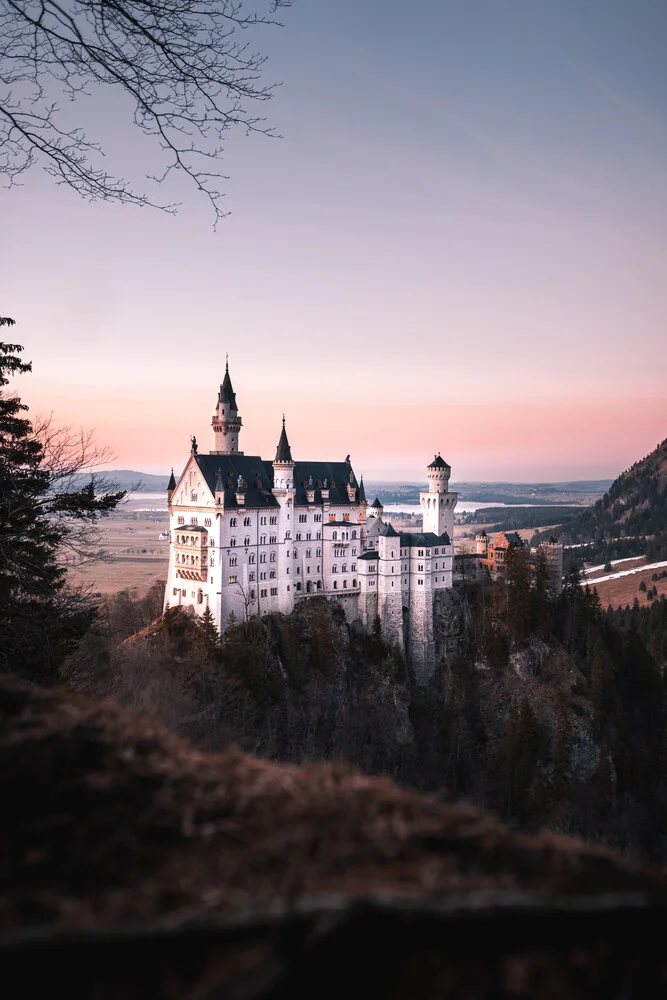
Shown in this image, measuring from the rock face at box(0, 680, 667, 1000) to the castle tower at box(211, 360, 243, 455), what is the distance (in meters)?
63.3

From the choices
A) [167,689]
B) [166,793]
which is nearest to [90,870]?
[166,793]

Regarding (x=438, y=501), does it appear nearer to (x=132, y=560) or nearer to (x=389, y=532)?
(x=389, y=532)

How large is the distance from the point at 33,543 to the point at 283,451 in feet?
158

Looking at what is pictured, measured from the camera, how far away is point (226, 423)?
6756cm

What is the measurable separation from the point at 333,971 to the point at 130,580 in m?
99.5

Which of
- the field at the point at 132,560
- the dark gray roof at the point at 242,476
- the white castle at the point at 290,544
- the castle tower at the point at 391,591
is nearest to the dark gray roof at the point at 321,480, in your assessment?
the white castle at the point at 290,544

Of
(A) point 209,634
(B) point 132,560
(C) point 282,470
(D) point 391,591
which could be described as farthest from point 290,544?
(B) point 132,560

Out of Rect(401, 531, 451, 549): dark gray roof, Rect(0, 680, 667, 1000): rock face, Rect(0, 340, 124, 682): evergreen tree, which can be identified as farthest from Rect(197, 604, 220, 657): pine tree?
Rect(0, 680, 667, 1000): rock face

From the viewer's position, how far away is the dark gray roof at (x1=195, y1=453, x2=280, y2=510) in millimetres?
60062

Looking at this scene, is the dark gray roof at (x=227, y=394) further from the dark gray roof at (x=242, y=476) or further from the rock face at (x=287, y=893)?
the rock face at (x=287, y=893)

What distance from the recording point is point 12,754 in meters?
4.53

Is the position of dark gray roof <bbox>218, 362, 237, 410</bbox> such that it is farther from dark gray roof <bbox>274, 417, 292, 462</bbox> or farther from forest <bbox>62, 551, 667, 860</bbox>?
forest <bbox>62, 551, 667, 860</bbox>

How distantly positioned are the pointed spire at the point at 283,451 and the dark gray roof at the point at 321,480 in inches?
144

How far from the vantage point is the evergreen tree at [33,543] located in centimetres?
1645
